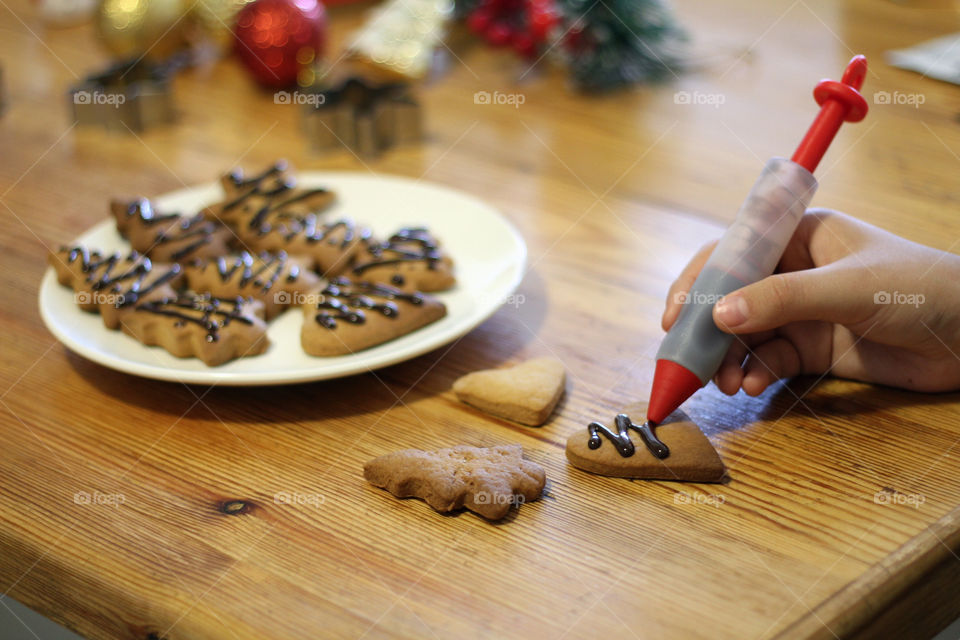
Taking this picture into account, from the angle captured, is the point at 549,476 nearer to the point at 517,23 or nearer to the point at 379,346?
the point at 379,346

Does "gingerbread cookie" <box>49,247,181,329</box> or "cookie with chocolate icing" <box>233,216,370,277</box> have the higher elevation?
"cookie with chocolate icing" <box>233,216,370,277</box>

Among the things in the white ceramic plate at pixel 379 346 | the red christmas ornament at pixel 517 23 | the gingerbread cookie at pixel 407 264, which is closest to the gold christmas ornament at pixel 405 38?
the red christmas ornament at pixel 517 23

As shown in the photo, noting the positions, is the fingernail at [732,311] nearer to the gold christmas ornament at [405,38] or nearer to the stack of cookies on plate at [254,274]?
the stack of cookies on plate at [254,274]

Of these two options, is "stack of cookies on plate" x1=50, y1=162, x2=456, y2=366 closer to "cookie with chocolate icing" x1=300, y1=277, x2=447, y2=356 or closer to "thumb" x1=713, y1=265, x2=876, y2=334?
"cookie with chocolate icing" x1=300, y1=277, x2=447, y2=356

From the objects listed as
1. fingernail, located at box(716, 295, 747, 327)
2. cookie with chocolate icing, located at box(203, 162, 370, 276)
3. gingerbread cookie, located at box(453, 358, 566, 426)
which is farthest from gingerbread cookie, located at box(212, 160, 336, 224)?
fingernail, located at box(716, 295, 747, 327)

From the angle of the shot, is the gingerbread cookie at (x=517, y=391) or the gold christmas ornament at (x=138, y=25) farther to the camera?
the gold christmas ornament at (x=138, y=25)
